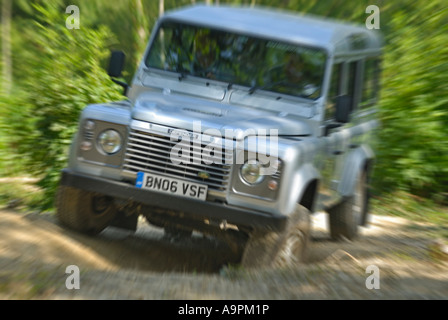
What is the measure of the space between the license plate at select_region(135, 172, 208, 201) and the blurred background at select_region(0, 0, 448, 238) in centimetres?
298

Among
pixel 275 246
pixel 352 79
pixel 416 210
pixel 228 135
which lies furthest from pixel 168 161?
pixel 416 210

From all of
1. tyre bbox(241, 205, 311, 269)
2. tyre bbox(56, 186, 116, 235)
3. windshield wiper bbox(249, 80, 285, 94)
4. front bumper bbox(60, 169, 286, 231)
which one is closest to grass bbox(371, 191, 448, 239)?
windshield wiper bbox(249, 80, 285, 94)

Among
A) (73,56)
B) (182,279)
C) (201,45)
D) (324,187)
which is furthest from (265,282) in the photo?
(73,56)

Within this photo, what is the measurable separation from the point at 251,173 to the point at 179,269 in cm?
130

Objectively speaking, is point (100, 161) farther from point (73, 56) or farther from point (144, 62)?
point (73, 56)

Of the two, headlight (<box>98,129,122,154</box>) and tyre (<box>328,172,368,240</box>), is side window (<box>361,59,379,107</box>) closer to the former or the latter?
tyre (<box>328,172,368,240</box>)

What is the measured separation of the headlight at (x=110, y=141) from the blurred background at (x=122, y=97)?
109 inches

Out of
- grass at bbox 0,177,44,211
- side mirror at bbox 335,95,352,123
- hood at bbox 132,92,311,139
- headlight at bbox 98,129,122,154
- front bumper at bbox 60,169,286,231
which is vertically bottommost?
grass at bbox 0,177,44,211

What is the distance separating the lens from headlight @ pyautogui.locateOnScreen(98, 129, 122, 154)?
4980 millimetres

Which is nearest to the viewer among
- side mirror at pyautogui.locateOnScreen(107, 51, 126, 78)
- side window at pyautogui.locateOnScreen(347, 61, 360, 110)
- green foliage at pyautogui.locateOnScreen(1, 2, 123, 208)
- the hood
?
Answer: the hood

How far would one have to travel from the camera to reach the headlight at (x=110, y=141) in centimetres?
498

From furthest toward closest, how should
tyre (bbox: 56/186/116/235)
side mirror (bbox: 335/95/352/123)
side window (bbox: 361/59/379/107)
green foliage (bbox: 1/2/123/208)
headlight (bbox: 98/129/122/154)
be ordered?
green foliage (bbox: 1/2/123/208), side window (bbox: 361/59/379/107), side mirror (bbox: 335/95/352/123), tyre (bbox: 56/186/116/235), headlight (bbox: 98/129/122/154)

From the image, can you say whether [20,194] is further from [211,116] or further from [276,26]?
[276,26]

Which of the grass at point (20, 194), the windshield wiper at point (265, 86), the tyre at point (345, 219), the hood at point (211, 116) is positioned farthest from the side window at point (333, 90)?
the grass at point (20, 194)
